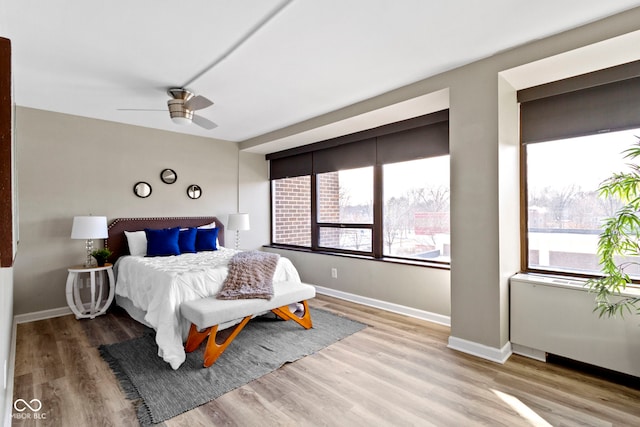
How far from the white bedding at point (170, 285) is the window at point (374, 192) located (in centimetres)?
133

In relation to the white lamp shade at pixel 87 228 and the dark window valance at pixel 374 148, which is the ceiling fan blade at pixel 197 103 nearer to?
the white lamp shade at pixel 87 228

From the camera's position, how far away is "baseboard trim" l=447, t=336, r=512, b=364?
8.21 ft

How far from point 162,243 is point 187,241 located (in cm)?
34

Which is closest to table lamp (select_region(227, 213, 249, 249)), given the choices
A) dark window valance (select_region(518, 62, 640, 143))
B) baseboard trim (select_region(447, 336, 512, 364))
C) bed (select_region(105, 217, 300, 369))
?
bed (select_region(105, 217, 300, 369))

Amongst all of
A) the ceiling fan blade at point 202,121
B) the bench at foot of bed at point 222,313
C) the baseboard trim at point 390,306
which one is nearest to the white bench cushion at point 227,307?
the bench at foot of bed at point 222,313

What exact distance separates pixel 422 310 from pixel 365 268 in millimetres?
892

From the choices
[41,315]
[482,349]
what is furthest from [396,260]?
[41,315]

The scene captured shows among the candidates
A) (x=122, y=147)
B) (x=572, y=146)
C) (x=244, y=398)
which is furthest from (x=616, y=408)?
(x=122, y=147)

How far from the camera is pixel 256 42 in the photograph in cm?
225

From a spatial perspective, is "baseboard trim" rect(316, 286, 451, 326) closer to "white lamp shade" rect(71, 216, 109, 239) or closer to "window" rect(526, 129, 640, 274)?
"window" rect(526, 129, 640, 274)

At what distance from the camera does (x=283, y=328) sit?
127 inches

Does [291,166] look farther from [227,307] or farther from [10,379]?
[10,379]

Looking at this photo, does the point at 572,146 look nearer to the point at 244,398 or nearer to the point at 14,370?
the point at 244,398

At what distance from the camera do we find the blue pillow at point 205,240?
4.44m
